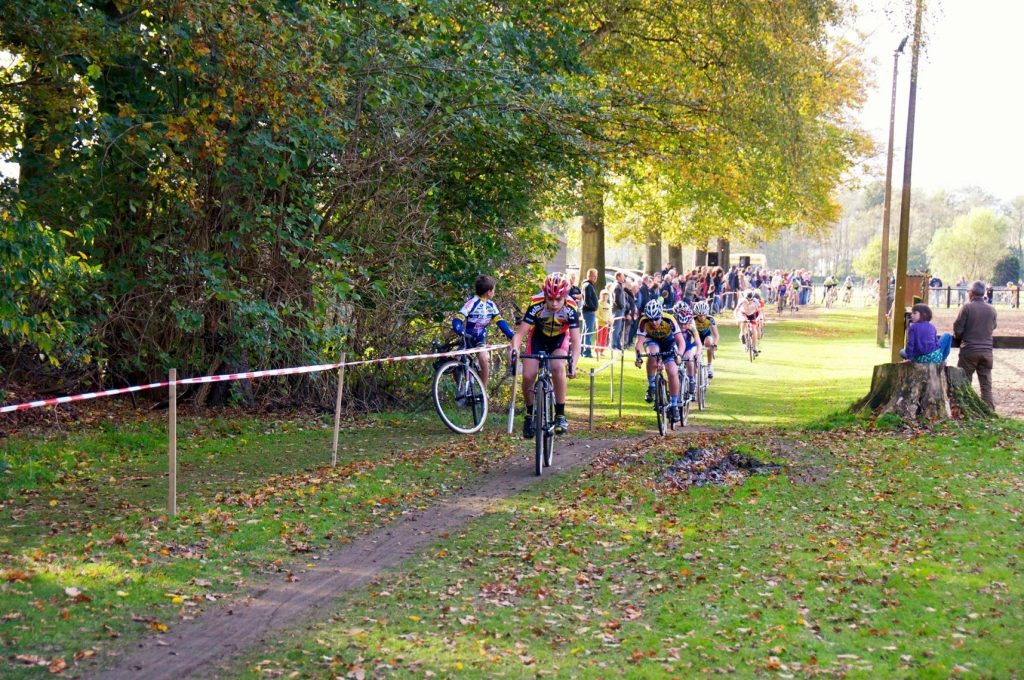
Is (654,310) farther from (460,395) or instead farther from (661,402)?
(460,395)

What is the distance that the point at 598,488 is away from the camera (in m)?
11.3

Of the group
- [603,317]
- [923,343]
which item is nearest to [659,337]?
[923,343]

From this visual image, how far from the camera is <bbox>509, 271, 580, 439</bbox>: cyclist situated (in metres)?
12.5

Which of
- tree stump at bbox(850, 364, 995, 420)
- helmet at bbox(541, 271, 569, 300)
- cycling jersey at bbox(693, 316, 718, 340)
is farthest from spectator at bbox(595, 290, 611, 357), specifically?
helmet at bbox(541, 271, 569, 300)

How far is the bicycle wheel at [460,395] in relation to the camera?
1450 centimetres

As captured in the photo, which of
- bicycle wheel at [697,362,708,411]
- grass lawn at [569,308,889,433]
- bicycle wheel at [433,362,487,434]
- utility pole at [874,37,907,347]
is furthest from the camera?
utility pole at [874,37,907,347]

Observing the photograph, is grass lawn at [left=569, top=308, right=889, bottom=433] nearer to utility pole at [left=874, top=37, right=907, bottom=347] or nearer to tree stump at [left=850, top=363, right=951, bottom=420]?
utility pole at [left=874, top=37, right=907, bottom=347]

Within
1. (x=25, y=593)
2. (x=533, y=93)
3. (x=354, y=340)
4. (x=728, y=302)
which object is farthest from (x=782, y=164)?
(x=728, y=302)

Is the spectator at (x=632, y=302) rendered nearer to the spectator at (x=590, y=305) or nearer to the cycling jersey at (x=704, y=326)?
the spectator at (x=590, y=305)

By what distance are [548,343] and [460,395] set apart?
238 cm

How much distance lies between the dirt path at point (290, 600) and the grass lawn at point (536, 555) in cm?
18

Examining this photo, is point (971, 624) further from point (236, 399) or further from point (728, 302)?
A: point (728, 302)

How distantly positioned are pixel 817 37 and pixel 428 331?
10.4 m

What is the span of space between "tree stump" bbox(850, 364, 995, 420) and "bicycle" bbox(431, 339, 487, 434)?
5.47 m
